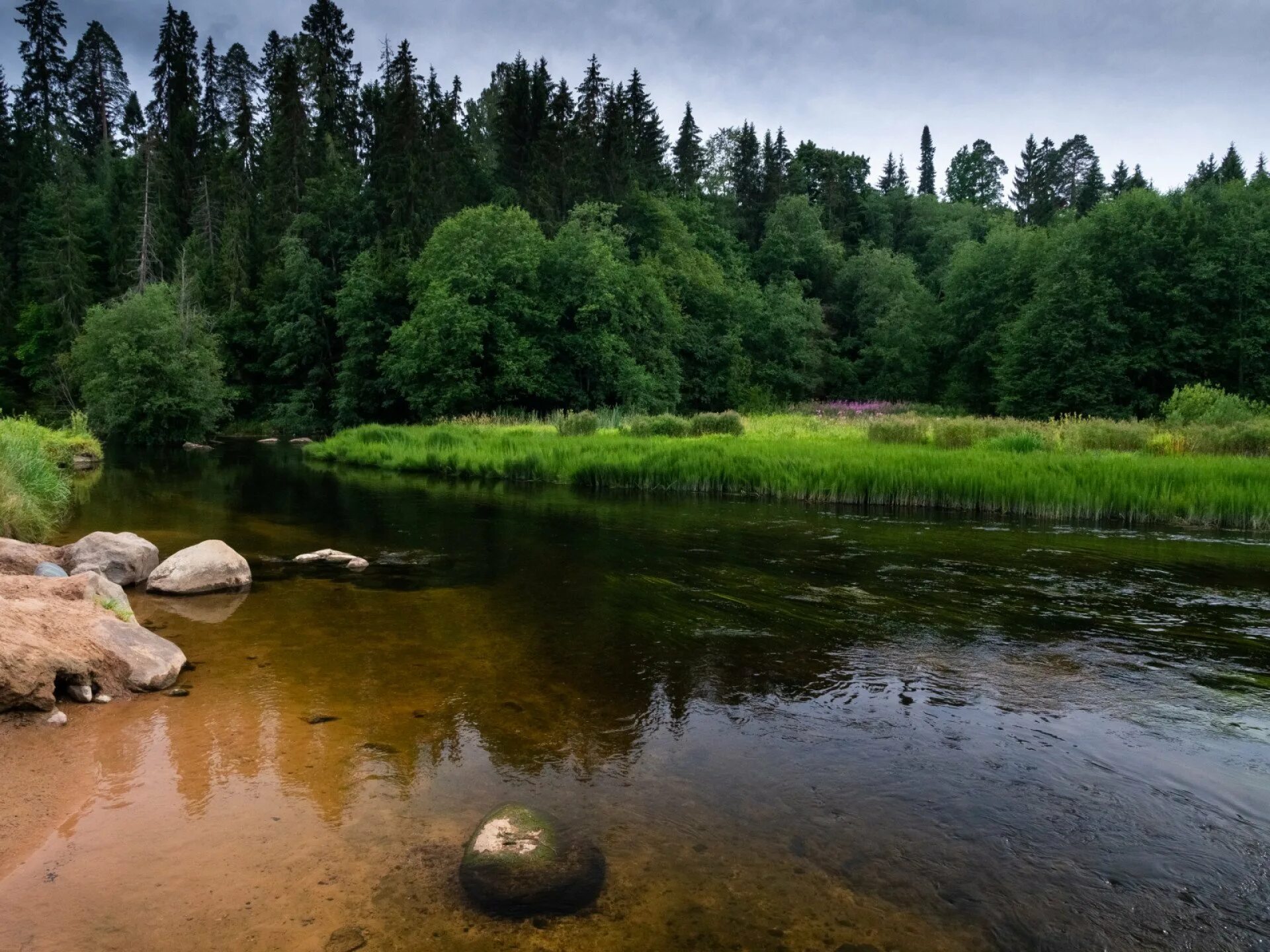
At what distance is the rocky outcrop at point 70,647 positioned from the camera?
6.04 meters

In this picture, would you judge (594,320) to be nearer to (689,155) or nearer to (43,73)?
(689,155)

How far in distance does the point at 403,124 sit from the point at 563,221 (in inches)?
467

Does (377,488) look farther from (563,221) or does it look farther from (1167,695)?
(563,221)

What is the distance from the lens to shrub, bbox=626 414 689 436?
2981cm

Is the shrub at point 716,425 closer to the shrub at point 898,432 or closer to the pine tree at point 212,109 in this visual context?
the shrub at point 898,432

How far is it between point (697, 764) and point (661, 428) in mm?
24607

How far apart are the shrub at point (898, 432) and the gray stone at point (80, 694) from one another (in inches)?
908

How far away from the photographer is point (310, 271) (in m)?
50.1

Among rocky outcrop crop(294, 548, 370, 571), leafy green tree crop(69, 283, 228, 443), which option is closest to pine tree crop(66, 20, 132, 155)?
leafy green tree crop(69, 283, 228, 443)

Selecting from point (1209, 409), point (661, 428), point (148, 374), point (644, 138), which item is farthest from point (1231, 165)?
point (148, 374)

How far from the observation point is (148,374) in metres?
39.2

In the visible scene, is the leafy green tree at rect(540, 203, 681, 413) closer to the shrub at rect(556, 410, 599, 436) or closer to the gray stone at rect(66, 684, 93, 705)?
the shrub at rect(556, 410, 599, 436)

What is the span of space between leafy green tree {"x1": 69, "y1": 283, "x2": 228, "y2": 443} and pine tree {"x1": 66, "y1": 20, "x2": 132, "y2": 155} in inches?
1442

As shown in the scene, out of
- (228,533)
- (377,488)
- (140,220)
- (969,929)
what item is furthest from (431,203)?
(969,929)
